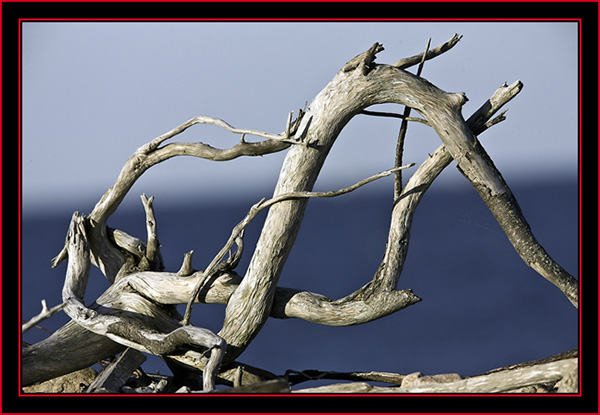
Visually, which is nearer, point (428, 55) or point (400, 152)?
point (428, 55)

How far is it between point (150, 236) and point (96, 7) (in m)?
1.31

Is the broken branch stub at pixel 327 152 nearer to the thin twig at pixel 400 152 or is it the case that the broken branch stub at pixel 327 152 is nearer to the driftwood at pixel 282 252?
the driftwood at pixel 282 252

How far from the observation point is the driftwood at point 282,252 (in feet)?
12.4

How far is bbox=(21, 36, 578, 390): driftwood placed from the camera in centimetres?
377

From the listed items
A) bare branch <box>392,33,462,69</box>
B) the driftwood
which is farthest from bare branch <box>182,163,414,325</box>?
bare branch <box>392,33,462,69</box>

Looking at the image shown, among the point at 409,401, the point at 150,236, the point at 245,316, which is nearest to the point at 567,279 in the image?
the point at 409,401

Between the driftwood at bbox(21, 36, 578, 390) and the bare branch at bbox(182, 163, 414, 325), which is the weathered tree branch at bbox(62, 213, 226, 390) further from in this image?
the bare branch at bbox(182, 163, 414, 325)

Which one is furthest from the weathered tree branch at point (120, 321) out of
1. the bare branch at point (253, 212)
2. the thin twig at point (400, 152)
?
the thin twig at point (400, 152)

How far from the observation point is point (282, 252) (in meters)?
3.84

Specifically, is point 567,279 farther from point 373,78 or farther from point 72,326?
point 72,326

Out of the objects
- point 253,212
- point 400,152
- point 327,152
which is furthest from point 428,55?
point 253,212

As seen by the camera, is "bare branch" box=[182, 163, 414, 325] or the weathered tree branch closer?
the weathered tree branch

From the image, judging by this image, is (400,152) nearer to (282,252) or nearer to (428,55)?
(428,55)

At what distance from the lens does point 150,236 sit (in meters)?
4.16
